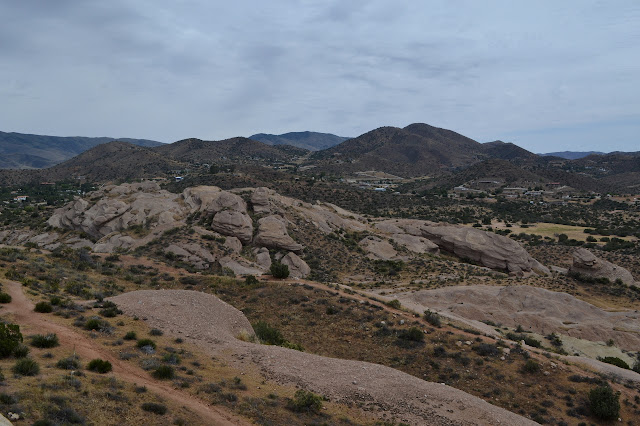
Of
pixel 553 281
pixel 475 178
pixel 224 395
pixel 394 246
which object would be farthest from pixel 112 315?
pixel 475 178

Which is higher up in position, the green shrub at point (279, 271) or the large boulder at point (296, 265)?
the green shrub at point (279, 271)

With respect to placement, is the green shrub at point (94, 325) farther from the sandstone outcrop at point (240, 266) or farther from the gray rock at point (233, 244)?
the gray rock at point (233, 244)

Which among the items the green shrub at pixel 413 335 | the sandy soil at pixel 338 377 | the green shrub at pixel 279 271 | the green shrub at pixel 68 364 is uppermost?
the green shrub at pixel 68 364

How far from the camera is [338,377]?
46.4 feet

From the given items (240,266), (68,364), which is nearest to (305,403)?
(68,364)

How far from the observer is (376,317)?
22531mm

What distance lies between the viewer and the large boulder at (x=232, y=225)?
4044 centimetres

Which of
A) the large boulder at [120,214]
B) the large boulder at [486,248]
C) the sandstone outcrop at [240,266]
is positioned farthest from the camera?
the large boulder at [486,248]

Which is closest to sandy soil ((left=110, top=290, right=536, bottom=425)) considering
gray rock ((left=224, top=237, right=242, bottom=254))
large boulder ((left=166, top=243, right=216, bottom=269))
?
large boulder ((left=166, top=243, right=216, bottom=269))

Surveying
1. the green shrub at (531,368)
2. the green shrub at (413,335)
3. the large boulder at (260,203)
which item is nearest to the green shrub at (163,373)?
the green shrub at (413,335)

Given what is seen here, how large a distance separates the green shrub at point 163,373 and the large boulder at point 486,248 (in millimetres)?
42072

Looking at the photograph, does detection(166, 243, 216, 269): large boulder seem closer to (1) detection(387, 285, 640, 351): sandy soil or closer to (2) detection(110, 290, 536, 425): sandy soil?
(2) detection(110, 290, 536, 425): sandy soil

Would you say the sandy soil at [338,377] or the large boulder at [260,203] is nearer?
the sandy soil at [338,377]

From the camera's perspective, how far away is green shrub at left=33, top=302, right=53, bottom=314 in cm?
1590
